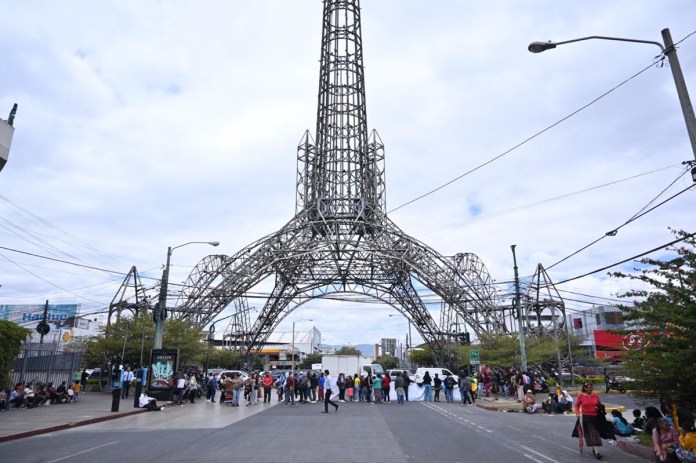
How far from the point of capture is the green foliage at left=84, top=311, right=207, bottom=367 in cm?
3359

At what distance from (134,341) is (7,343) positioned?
1608 centimetres

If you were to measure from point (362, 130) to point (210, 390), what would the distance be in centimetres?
2757

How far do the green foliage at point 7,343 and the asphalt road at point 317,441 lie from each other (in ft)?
14.2

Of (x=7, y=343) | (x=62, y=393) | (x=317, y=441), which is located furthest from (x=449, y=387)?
(x=7, y=343)

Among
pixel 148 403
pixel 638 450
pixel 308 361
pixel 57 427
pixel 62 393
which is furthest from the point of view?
pixel 308 361

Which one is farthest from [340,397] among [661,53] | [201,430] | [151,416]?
[661,53]

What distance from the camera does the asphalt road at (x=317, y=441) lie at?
1027 cm

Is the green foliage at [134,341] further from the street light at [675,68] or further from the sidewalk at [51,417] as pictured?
the street light at [675,68]

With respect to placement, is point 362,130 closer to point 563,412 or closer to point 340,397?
point 340,397

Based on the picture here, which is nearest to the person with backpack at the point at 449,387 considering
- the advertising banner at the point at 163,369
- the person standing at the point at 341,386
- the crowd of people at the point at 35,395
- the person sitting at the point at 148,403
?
the person standing at the point at 341,386

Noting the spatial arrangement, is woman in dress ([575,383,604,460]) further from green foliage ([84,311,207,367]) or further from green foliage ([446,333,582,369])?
green foliage ([84,311,207,367])

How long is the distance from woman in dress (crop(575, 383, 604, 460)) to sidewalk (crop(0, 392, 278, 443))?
35.3 feet

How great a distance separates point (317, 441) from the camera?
12.4 metres

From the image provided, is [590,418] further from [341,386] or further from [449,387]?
[341,386]
